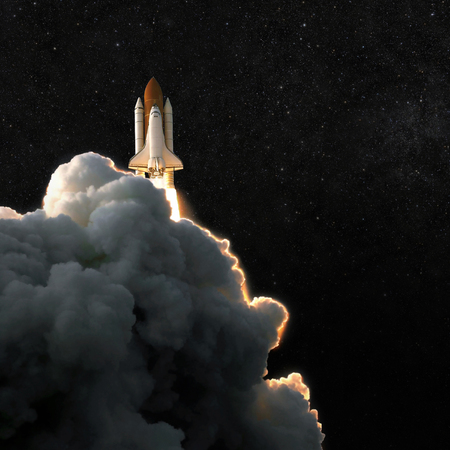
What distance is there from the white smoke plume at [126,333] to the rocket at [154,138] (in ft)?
23.5

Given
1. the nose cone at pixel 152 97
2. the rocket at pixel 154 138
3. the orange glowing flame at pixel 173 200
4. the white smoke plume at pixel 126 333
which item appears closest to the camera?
the white smoke plume at pixel 126 333

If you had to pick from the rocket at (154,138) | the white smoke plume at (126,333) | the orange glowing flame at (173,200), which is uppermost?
the rocket at (154,138)

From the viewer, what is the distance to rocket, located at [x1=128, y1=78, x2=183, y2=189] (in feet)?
86.9

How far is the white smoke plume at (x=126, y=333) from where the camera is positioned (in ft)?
45.4

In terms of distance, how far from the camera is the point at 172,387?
17.6 metres

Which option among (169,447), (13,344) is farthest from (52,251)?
(169,447)

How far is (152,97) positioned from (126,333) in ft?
52.0

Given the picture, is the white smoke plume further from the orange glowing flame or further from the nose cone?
the nose cone

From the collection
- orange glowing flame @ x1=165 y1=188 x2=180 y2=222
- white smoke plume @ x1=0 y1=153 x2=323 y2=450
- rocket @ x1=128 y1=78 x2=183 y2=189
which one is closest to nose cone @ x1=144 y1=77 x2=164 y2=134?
rocket @ x1=128 y1=78 x2=183 y2=189

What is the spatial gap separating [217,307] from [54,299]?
6218 millimetres

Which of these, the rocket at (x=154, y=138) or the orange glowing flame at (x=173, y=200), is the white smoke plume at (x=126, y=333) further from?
the rocket at (x=154, y=138)

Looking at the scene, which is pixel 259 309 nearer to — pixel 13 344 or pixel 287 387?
pixel 287 387

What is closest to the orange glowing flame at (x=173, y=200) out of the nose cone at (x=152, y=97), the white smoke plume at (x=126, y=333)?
the nose cone at (x=152, y=97)

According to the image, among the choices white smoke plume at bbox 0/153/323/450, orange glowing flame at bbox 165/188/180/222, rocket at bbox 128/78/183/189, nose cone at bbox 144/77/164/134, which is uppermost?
nose cone at bbox 144/77/164/134
